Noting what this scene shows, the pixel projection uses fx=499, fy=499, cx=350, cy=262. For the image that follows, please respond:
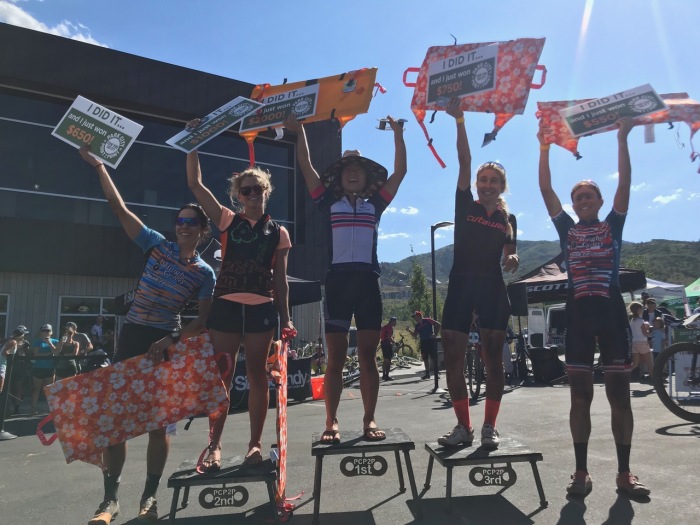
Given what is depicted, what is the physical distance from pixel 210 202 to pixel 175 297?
729 mm

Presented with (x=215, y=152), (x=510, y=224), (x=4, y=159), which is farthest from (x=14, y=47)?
(x=510, y=224)

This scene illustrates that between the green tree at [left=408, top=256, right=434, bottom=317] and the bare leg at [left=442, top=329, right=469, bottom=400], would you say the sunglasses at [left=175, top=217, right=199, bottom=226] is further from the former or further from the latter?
the green tree at [left=408, top=256, right=434, bottom=317]

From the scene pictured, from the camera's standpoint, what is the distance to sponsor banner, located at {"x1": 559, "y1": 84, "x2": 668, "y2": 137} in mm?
3998

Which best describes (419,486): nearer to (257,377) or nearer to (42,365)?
(257,377)

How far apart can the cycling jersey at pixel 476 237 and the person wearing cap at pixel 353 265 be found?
1.95 ft

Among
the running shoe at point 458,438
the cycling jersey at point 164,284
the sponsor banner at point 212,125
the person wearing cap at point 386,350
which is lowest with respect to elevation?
the person wearing cap at point 386,350

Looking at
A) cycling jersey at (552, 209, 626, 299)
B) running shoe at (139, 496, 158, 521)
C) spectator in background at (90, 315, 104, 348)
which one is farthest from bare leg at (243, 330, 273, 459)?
spectator in background at (90, 315, 104, 348)

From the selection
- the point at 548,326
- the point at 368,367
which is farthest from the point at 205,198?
the point at 548,326

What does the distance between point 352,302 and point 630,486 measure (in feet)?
7.37

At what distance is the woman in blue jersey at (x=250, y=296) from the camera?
11.1ft

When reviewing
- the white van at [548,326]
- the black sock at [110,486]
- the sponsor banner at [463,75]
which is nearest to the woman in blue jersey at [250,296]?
the black sock at [110,486]

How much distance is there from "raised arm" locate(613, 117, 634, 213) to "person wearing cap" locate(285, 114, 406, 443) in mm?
1708

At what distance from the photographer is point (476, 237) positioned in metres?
3.91

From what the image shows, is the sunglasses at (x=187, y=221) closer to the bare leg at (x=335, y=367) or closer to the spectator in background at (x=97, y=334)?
the bare leg at (x=335, y=367)
